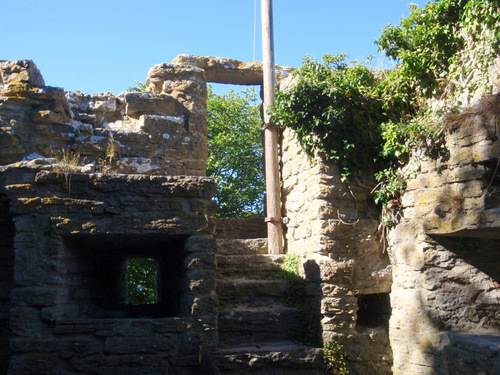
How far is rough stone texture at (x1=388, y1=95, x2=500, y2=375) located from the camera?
4289 millimetres

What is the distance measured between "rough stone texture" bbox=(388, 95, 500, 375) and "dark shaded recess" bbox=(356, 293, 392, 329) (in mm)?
744

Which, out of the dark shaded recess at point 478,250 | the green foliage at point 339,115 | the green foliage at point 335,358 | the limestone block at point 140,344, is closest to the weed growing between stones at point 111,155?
the green foliage at point 339,115

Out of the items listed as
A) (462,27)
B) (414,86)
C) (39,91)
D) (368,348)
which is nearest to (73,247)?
(39,91)

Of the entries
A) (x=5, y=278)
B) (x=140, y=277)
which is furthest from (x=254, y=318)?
(x=140, y=277)

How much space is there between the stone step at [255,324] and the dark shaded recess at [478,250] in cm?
193

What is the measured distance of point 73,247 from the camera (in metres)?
5.04

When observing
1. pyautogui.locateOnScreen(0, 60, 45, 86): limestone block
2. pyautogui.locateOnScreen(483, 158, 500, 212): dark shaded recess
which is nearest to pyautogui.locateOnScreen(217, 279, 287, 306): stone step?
pyautogui.locateOnScreen(483, 158, 500, 212): dark shaded recess

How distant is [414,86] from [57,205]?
402 cm

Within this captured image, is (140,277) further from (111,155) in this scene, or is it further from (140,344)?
(140,344)

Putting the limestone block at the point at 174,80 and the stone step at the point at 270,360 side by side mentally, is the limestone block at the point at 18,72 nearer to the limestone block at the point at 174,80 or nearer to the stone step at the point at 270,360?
the limestone block at the point at 174,80

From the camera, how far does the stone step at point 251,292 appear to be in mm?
5906

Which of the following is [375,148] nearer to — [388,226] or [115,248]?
[388,226]

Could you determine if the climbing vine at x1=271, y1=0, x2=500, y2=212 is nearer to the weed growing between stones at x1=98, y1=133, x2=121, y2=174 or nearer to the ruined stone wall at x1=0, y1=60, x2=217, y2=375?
the ruined stone wall at x1=0, y1=60, x2=217, y2=375

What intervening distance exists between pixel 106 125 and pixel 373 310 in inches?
177
